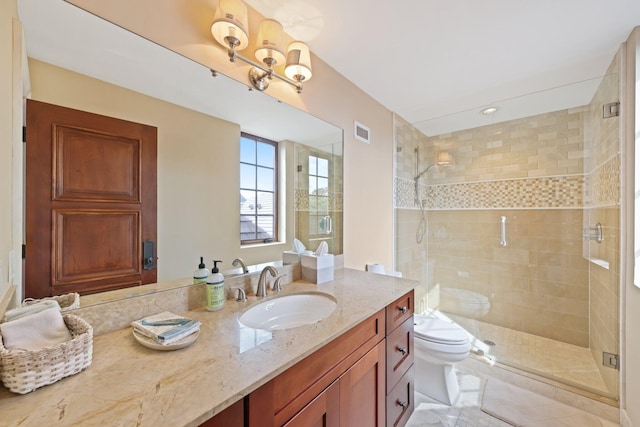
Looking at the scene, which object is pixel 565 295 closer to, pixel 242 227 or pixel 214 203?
pixel 242 227

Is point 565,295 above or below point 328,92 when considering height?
below

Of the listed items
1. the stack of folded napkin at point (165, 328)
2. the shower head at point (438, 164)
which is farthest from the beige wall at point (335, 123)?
the shower head at point (438, 164)

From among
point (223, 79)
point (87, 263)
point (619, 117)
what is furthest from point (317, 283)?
point (619, 117)

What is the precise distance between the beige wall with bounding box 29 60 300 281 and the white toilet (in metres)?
1.41

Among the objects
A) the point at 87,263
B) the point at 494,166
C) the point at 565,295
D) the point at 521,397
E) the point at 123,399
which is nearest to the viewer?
the point at 123,399

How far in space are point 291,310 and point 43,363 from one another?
0.91 m

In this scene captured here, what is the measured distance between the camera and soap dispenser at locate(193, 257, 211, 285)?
3.84 ft

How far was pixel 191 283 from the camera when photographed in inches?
45.6

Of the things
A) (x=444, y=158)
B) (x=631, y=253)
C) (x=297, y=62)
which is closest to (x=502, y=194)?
(x=444, y=158)

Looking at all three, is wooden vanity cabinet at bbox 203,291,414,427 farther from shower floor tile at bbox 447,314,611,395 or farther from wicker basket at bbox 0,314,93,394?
shower floor tile at bbox 447,314,611,395

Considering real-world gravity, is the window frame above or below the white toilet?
above

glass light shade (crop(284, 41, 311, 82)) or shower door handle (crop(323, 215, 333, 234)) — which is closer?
glass light shade (crop(284, 41, 311, 82))

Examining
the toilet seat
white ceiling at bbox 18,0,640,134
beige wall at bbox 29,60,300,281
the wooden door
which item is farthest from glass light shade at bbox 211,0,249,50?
the toilet seat

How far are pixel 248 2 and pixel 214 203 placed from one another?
1.05 metres
